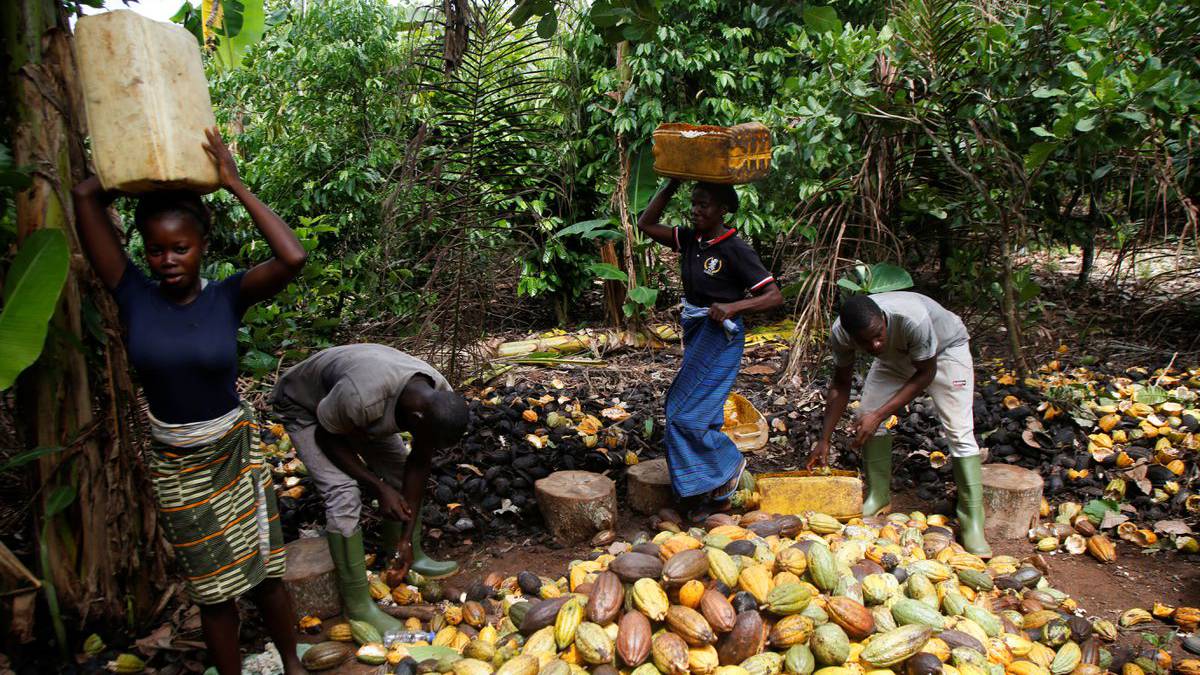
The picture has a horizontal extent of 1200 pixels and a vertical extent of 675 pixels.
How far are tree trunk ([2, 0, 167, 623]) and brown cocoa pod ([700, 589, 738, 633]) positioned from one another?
1.86m

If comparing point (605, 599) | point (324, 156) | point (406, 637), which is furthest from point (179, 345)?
point (324, 156)

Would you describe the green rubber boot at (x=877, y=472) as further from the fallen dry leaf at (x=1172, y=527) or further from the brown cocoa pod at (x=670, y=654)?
the brown cocoa pod at (x=670, y=654)

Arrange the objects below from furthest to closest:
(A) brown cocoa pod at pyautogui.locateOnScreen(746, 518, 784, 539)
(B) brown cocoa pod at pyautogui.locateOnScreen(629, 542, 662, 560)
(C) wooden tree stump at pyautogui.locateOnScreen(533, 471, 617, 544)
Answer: (C) wooden tree stump at pyautogui.locateOnScreen(533, 471, 617, 544), (A) brown cocoa pod at pyautogui.locateOnScreen(746, 518, 784, 539), (B) brown cocoa pod at pyautogui.locateOnScreen(629, 542, 662, 560)

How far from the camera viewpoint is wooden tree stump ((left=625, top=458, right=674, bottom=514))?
384 cm

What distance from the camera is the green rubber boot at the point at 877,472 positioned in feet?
12.5

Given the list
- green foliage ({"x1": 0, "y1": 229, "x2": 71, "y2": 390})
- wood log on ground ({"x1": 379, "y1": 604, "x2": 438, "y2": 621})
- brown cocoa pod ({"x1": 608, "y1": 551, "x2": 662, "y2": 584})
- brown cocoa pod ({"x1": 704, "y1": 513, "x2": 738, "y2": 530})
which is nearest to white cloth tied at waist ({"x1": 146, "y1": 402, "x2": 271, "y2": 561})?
green foliage ({"x1": 0, "y1": 229, "x2": 71, "y2": 390})

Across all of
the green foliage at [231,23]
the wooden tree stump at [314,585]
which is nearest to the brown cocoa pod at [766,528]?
the wooden tree stump at [314,585]

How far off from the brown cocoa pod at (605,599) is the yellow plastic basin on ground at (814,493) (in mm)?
1214

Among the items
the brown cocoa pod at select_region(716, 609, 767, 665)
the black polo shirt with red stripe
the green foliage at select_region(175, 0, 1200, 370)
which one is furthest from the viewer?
the green foliage at select_region(175, 0, 1200, 370)

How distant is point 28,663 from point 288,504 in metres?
1.24

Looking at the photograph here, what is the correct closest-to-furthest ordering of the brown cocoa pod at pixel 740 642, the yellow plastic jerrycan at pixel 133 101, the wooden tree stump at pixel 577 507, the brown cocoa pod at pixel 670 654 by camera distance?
1. the yellow plastic jerrycan at pixel 133 101
2. the brown cocoa pod at pixel 670 654
3. the brown cocoa pod at pixel 740 642
4. the wooden tree stump at pixel 577 507

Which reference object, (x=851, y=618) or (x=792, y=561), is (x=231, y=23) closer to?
(x=792, y=561)

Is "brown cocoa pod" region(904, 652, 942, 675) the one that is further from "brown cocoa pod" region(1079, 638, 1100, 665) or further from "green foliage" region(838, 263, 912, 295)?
"green foliage" region(838, 263, 912, 295)

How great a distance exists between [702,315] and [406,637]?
1.74 metres
